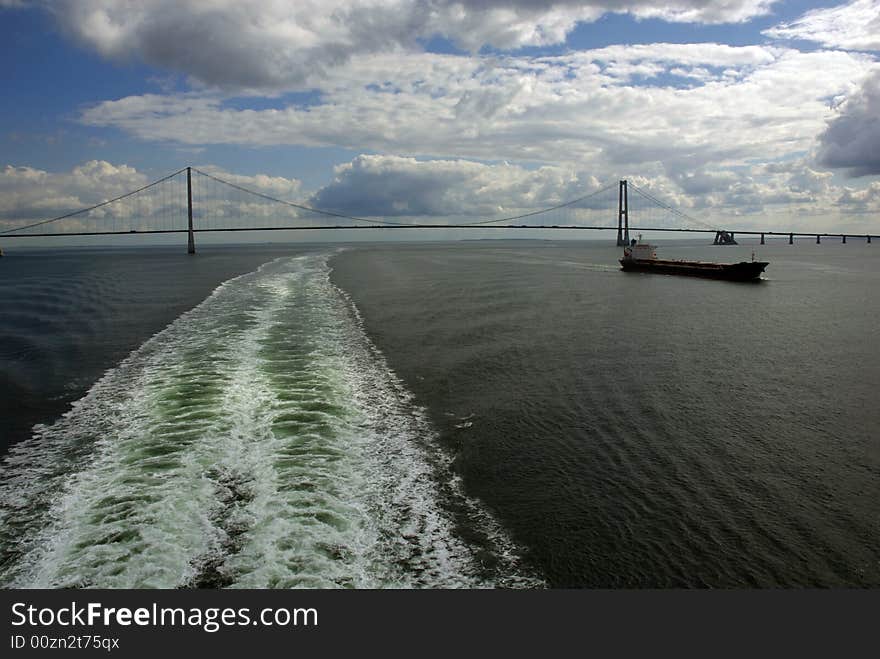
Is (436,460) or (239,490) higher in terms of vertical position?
(239,490)

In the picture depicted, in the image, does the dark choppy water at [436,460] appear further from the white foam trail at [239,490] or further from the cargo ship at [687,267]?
the cargo ship at [687,267]

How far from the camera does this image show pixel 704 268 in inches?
1930

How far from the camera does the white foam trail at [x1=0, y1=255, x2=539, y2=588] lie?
16.4 ft

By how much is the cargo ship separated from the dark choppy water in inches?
1084

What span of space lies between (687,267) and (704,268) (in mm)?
2498

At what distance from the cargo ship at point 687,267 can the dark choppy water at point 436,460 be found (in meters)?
27.5

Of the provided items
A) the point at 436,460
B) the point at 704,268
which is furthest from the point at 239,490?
the point at 704,268

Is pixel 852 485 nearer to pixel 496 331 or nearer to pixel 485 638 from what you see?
pixel 485 638

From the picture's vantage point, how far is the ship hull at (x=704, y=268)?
43.1 metres

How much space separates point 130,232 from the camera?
9406cm

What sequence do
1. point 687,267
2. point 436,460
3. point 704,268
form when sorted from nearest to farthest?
point 436,460 → point 704,268 → point 687,267

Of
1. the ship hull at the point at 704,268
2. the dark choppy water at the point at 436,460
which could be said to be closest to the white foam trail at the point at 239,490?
the dark choppy water at the point at 436,460

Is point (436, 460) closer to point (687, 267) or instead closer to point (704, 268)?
point (704, 268)

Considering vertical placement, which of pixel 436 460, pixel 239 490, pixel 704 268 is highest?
pixel 704 268
